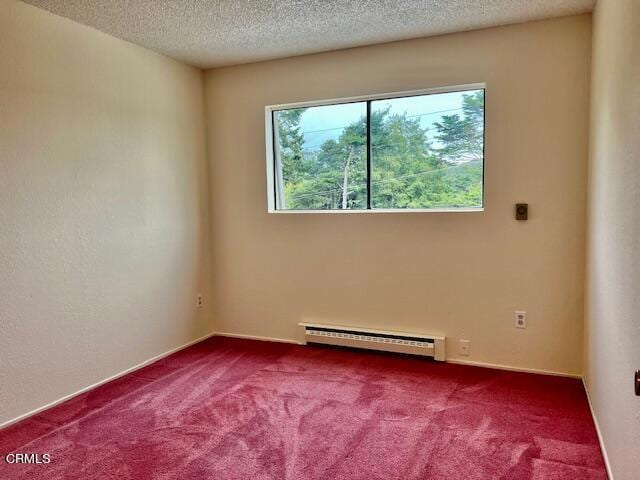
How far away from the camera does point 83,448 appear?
88.0 inches

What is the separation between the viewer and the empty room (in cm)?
217

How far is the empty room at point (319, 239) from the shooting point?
2.17 m

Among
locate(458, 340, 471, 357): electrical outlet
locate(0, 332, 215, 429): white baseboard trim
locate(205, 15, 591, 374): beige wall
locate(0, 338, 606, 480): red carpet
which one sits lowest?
locate(0, 338, 606, 480): red carpet

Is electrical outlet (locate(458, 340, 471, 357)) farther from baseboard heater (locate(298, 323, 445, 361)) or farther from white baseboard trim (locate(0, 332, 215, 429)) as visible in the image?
white baseboard trim (locate(0, 332, 215, 429))

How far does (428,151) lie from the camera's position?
3.38 metres

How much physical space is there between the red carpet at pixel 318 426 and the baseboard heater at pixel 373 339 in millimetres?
122

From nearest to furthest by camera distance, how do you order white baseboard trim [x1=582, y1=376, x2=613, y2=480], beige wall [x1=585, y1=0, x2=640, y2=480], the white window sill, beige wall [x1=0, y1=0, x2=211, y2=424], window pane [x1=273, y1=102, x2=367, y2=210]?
beige wall [x1=585, y1=0, x2=640, y2=480] → white baseboard trim [x1=582, y1=376, x2=613, y2=480] → beige wall [x1=0, y1=0, x2=211, y2=424] → the white window sill → window pane [x1=273, y1=102, x2=367, y2=210]

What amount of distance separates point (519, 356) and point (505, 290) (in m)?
0.49

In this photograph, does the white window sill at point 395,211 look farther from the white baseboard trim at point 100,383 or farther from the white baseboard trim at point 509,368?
the white baseboard trim at point 100,383

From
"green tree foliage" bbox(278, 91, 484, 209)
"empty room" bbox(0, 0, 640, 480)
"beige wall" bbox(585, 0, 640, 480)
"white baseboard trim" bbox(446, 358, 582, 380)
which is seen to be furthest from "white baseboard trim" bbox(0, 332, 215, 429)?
"beige wall" bbox(585, 0, 640, 480)

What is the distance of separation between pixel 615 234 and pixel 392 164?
5.95ft

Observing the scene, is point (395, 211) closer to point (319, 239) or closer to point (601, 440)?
point (319, 239)

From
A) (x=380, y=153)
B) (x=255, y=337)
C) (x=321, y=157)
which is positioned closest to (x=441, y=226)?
(x=380, y=153)

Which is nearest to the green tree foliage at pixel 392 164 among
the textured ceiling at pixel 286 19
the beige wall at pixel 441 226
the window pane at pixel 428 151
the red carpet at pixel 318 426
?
the window pane at pixel 428 151
